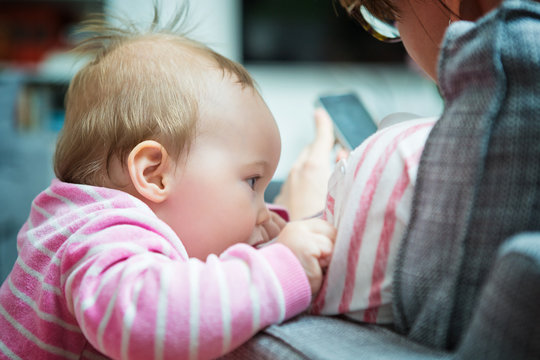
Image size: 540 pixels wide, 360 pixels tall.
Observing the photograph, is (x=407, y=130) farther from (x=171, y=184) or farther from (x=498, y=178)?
(x=171, y=184)

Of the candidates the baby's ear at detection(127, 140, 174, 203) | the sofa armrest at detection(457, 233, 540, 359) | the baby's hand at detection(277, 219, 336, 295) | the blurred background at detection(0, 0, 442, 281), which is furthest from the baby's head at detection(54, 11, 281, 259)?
the blurred background at detection(0, 0, 442, 281)

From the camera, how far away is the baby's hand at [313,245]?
1.99 feet

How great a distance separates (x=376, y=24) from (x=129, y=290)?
574 millimetres

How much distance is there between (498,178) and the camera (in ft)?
1.49

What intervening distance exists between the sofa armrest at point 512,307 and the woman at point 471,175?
1.7 inches

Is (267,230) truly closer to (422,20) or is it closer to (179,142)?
(179,142)

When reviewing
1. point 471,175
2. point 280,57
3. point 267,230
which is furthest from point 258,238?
point 280,57

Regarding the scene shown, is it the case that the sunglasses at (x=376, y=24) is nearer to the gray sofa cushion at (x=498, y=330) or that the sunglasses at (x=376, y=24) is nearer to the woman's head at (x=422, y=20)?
the woman's head at (x=422, y=20)

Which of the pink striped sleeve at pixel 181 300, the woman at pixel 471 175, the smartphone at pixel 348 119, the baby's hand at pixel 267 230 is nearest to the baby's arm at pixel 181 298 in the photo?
the pink striped sleeve at pixel 181 300

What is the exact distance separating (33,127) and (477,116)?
390cm

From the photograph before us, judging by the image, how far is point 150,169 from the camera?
2.44 ft

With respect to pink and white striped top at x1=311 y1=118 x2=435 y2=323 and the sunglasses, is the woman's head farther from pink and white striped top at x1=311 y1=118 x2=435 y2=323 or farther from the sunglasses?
pink and white striped top at x1=311 y1=118 x2=435 y2=323

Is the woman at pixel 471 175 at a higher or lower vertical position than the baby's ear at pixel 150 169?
higher

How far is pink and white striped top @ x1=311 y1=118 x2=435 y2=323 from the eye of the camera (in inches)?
20.9
